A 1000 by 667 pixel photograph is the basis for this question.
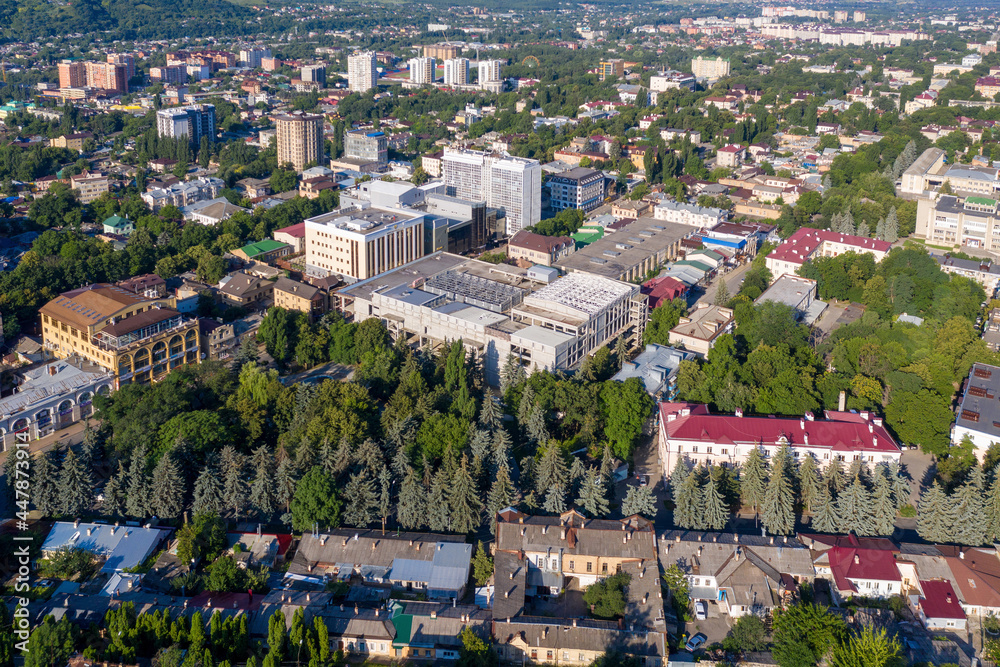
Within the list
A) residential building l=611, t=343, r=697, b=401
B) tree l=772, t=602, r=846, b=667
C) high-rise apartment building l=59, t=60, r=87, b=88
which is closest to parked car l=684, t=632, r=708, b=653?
tree l=772, t=602, r=846, b=667

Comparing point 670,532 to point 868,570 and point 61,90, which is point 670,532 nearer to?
point 868,570

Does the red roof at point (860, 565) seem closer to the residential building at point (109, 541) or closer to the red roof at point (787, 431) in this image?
the red roof at point (787, 431)

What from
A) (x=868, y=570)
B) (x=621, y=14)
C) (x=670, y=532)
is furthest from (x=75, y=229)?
(x=621, y=14)

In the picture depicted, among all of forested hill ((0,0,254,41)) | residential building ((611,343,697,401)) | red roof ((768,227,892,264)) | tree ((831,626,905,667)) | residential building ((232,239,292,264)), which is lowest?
tree ((831,626,905,667))

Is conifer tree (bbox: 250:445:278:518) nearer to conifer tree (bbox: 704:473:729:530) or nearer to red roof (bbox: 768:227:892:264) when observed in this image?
conifer tree (bbox: 704:473:729:530)

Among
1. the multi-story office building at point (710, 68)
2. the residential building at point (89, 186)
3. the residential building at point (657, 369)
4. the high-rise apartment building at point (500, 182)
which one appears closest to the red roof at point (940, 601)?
the residential building at point (657, 369)

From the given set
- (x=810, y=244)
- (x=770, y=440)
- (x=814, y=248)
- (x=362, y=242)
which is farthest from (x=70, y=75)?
(x=770, y=440)
